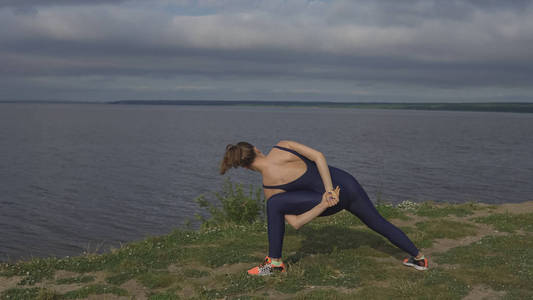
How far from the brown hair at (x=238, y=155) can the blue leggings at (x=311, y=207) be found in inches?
31.1

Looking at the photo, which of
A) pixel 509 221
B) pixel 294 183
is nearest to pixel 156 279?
pixel 294 183

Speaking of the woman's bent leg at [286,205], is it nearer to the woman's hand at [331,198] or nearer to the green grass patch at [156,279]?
the woman's hand at [331,198]

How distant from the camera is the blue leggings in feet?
23.5

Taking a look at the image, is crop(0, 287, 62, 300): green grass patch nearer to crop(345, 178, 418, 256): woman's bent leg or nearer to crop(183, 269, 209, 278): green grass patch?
crop(183, 269, 209, 278): green grass patch

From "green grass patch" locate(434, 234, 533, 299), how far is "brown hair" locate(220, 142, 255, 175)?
4038 millimetres

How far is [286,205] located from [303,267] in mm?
1477

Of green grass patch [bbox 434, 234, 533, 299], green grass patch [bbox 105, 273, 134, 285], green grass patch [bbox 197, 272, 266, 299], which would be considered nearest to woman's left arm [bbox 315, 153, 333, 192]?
green grass patch [bbox 197, 272, 266, 299]

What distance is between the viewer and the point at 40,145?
56.1 meters

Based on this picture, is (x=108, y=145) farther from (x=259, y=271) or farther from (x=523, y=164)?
(x=259, y=271)

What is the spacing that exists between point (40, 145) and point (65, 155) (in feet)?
38.1

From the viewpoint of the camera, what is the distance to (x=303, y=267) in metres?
7.94

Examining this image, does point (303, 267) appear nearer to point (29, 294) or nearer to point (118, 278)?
point (118, 278)

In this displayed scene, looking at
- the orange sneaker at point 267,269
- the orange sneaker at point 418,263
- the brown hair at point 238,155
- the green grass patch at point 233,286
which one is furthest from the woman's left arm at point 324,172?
the orange sneaker at point 418,263

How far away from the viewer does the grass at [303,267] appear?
6902 mm
